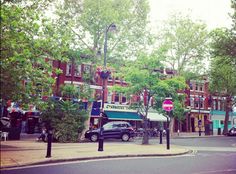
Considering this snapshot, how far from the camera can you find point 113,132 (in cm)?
2366

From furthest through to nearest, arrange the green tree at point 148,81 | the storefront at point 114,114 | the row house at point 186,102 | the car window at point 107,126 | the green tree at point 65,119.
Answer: the storefront at point 114,114
the row house at point 186,102
the car window at point 107,126
the green tree at point 65,119
the green tree at point 148,81

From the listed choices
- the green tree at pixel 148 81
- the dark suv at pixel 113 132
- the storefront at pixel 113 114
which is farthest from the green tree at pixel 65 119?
the storefront at pixel 113 114

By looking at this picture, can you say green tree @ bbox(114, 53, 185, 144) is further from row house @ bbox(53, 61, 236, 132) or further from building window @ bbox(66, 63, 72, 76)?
building window @ bbox(66, 63, 72, 76)

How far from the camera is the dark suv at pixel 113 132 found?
2277 centimetres

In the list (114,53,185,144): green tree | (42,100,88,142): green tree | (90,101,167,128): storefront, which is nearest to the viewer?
(114,53,185,144): green tree

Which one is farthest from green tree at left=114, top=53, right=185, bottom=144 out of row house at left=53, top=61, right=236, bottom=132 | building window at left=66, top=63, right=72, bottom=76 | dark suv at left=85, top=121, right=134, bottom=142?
building window at left=66, top=63, right=72, bottom=76

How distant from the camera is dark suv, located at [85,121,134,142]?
2277 cm

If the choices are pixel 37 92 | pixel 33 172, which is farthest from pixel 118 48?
pixel 33 172

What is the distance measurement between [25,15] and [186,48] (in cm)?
2815

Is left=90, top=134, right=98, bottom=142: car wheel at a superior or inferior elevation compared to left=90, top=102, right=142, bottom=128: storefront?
inferior

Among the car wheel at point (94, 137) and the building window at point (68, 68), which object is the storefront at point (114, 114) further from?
the car wheel at point (94, 137)

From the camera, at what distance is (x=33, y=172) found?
799cm

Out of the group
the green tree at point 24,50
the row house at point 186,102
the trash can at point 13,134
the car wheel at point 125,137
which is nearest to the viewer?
the green tree at point 24,50

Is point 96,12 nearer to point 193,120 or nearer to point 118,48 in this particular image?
point 118,48
